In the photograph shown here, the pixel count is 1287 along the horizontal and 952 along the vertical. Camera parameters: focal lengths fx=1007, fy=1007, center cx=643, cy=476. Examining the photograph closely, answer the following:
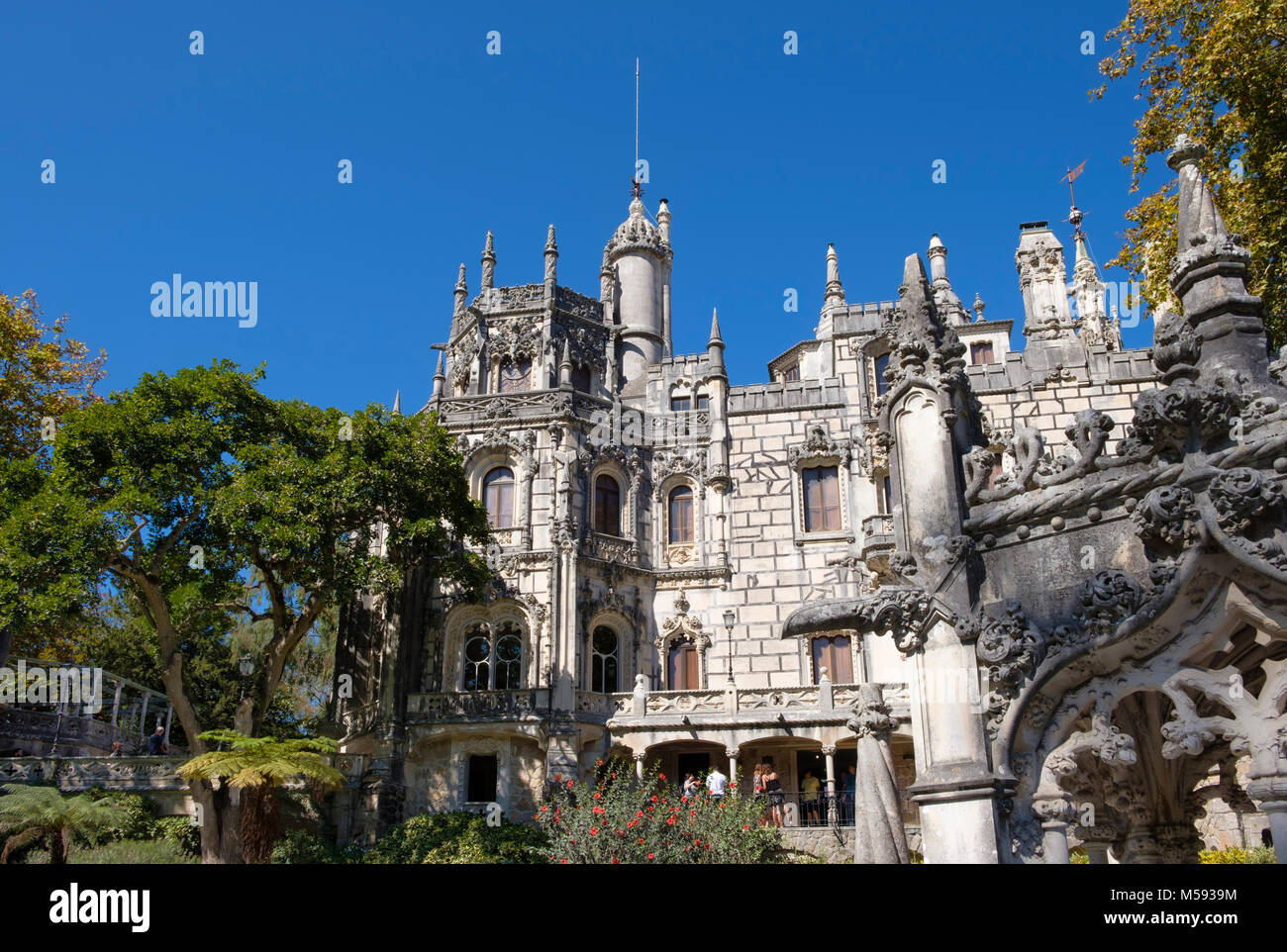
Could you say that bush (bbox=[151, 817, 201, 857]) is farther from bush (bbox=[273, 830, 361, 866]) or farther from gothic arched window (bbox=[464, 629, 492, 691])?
gothic arched window (bbox=[464, 629, 492, 691])

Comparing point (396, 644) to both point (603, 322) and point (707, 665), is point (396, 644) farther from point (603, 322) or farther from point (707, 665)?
point (603, 322)

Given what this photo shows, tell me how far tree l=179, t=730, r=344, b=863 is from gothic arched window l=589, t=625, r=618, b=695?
12.7 m

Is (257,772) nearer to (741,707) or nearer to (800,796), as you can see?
(741,707)

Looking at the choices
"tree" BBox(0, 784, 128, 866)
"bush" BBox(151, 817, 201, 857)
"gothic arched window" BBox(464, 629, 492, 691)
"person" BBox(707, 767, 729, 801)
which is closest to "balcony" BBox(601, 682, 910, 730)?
"person" BBox(707, 767, 729, 801)

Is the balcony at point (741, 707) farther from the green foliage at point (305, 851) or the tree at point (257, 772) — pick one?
the tree at point (257, 772)

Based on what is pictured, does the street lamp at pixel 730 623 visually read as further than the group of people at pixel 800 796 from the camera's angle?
Yes

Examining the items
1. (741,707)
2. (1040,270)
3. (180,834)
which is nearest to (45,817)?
(180,834)

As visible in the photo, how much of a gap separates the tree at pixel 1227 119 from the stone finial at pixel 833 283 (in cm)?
2546

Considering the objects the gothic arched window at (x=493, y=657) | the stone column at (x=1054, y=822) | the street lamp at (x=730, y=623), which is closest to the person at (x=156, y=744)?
the gothic arched window at (x=493, y=657)

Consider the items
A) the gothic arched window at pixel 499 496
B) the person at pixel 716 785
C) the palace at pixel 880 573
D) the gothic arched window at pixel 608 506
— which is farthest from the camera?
the gothic arched window at pixel 608 506

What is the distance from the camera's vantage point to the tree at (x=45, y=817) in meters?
20.0

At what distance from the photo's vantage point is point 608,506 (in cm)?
3616
